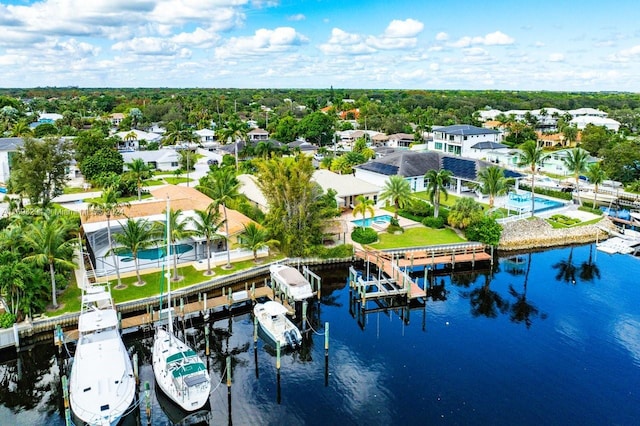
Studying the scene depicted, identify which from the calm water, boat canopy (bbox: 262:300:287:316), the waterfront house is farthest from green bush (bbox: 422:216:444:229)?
boat canopy (bbox: 262:300:287:316)

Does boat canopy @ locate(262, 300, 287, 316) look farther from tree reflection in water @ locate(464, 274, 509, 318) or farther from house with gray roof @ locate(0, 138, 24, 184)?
house with gray roof @ locate(0, 138, 24, 184)

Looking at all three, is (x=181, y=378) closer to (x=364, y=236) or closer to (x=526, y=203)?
(x=364, y=236)

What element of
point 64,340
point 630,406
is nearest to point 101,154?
point 64,340

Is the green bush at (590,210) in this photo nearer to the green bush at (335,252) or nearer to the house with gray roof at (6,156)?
the green bush at (335,252)

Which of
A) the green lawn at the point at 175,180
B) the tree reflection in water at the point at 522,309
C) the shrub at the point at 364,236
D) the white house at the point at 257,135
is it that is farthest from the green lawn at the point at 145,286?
the white house at the point at 257,135

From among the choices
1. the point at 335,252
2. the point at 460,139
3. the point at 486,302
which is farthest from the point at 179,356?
the point at 460,139
